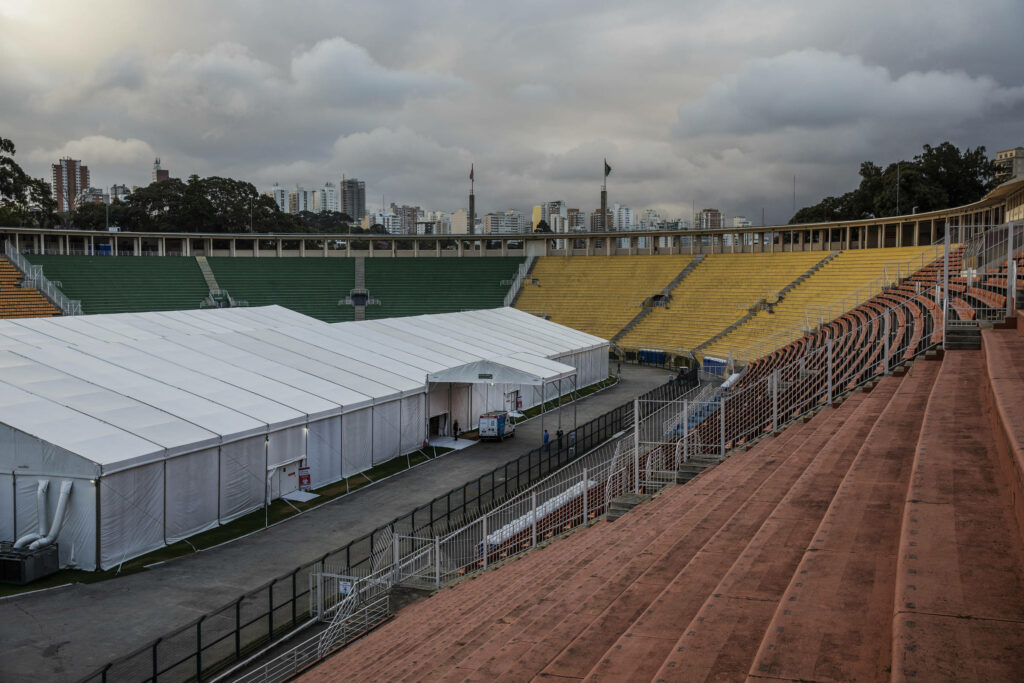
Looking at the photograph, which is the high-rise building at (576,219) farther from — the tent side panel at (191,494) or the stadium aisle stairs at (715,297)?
the tent side panel at (191,494)

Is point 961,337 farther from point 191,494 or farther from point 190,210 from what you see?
point 190,210

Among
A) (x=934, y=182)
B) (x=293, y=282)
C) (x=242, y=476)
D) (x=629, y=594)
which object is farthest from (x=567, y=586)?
(x=934, y=182)

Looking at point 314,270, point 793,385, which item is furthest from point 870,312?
point 314,270

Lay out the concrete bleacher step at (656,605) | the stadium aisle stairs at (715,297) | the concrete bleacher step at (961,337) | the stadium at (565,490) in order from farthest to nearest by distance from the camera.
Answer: the stadium aisle stairs at (715,297)
the concrete bleacher step at (961,337)
the concrete bleacher step at (656,605)
the stadium at (565,490)

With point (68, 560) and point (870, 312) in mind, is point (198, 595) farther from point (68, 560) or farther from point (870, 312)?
point (870, 312)

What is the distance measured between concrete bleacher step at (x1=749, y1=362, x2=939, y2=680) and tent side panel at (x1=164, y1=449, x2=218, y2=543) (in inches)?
551

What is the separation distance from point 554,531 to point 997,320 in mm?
8729

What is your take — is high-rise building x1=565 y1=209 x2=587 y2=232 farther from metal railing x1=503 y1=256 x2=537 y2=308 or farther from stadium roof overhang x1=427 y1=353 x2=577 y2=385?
stadium roof overhang x1=427 y1=353 x2=577 y2=385

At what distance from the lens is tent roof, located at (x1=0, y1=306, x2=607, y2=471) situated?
16.2 m

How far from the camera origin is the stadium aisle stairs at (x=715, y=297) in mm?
48375

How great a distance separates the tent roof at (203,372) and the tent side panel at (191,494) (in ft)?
1.28

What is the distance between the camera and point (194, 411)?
59.0 feet

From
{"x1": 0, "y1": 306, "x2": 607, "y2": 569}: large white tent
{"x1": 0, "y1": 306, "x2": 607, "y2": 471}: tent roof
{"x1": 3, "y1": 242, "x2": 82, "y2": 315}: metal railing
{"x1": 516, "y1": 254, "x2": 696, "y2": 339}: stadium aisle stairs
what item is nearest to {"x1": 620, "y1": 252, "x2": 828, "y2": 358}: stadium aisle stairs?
{"x1": 516, "y1": 254, "x2": 696, "y2": 339}: stadium aisle stairs

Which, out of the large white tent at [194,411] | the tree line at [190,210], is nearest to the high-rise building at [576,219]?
the tree line at [190,210]
